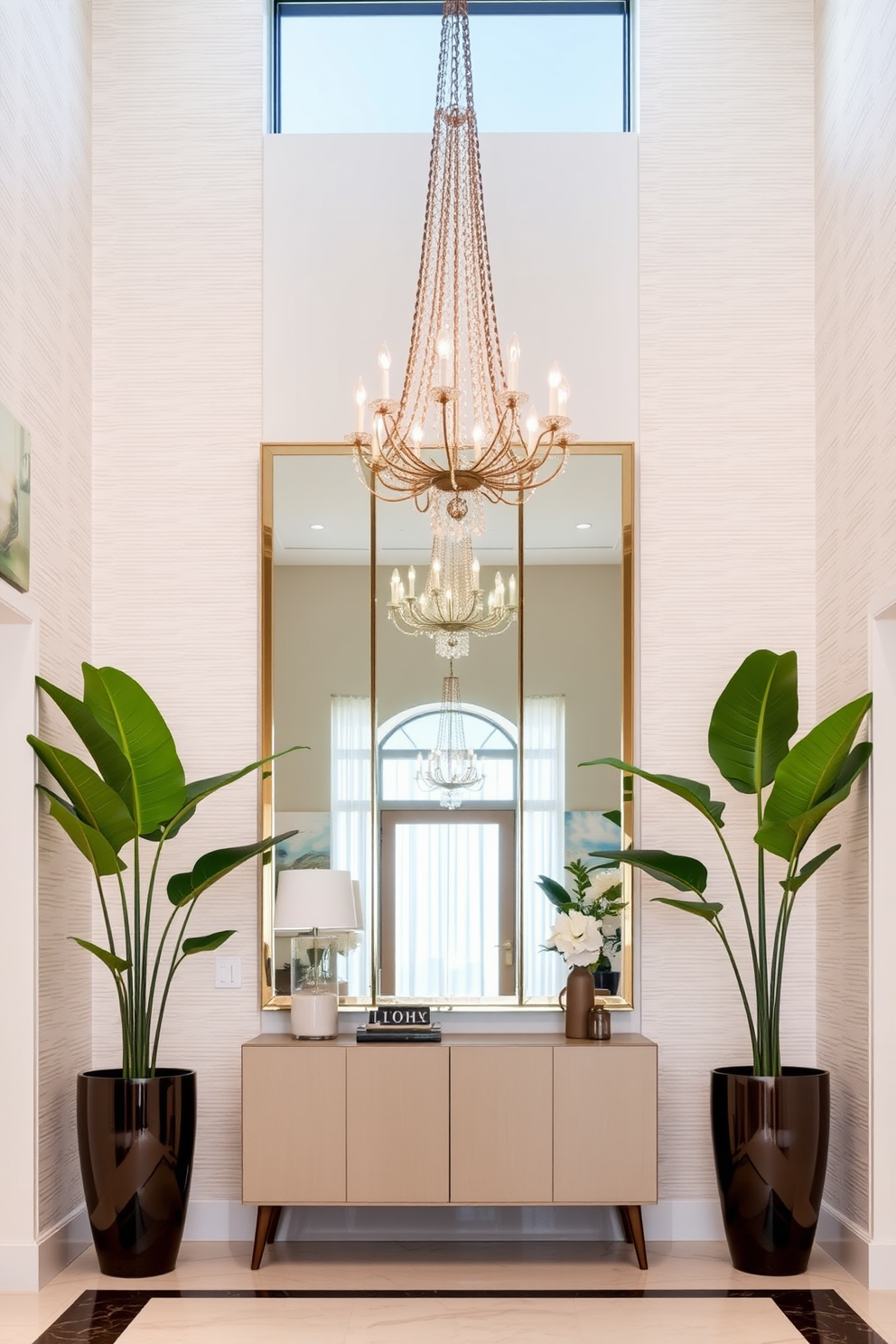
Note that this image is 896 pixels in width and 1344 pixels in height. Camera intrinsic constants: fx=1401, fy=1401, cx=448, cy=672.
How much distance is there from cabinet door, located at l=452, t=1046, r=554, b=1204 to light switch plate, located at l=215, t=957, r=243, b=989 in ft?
2.90

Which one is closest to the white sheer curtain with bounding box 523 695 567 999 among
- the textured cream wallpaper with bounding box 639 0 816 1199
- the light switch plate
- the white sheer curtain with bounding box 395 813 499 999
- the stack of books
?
the white sheer curtain with bounding box 395 813 499 999

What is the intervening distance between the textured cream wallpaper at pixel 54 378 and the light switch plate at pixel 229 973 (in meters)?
0.46

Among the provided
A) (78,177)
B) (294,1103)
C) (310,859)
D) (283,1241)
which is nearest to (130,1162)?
(294,1103)

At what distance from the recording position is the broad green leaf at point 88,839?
4.20 metres

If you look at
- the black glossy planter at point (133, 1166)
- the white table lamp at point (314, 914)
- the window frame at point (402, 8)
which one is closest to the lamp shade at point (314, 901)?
the white table lamp at point (314, 914)

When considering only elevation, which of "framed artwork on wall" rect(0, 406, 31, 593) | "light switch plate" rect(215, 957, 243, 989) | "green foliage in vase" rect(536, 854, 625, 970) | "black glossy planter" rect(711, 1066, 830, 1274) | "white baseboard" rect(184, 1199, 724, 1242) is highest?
"framed artwork on wall" rect(0, 406, 31, 593)

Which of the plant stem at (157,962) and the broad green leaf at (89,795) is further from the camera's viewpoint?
the plant stem at (157,962)

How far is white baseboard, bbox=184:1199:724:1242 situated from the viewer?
4.80 metres

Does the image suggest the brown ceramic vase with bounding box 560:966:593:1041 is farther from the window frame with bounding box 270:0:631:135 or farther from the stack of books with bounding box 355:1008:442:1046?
the window frame with bounding box 270:0:631:135

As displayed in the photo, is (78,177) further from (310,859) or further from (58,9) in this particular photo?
(310,859)

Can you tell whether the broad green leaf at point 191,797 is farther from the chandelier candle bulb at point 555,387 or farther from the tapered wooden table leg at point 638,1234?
the tapered wooden table leg at point 638,1234

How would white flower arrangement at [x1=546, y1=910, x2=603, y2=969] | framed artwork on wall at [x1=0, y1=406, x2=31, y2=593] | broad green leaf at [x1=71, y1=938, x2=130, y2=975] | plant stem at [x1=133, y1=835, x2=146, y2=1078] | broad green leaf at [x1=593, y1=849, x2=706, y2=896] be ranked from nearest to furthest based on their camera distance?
framed artwork on wall at [x1=0, y1=406, x2=31, y2=593], broad green leaf at [x1=71, y1=938, x2=130, y2=975], plant stem at [x1=133, y1=835, x2=146, y2=1078], broad green leaf at [x1=593, y1=849, x2=706, y2=896], white flower arrangement at [x1=546, y1=910, x2=603, y2=969]

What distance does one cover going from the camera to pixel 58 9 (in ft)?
15.7

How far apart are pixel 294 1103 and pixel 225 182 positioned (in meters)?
3.30
